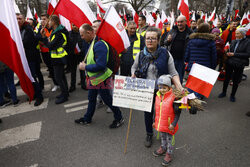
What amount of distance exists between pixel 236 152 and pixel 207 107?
5.42 ft

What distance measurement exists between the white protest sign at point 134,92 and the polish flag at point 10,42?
1211 mm

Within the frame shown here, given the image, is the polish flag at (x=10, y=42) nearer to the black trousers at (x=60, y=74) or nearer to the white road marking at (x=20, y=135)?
the white road marking at (x=20, y=135)

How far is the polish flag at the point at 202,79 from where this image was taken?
222cm

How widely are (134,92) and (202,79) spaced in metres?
0.95

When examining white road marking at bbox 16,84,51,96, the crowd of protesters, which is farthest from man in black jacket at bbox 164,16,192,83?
white road marking at bbox 16,84,51,96

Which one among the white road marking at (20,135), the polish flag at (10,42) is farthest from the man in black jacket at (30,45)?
the polish flag at (10,42)

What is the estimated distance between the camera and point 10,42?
1.93 m

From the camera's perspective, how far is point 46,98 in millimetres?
4906

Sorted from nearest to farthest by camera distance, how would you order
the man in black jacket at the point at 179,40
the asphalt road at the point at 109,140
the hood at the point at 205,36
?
1. the asphalt road at the point at 109,140
2. the hood at the point at 205,36
3. the man in black jacket at the point at 179,40

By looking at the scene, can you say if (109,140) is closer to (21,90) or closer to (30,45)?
(30,45)

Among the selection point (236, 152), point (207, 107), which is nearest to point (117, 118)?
point (236, 152)

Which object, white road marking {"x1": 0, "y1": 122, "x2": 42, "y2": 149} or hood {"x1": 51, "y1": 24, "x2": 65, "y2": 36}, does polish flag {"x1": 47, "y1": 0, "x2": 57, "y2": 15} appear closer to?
hood {"x1": 51, "y1": 24, "x2": 65, "y2": 36}

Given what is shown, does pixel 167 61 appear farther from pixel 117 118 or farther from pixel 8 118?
pixel 8 118

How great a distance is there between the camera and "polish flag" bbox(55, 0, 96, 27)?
2936 mm
